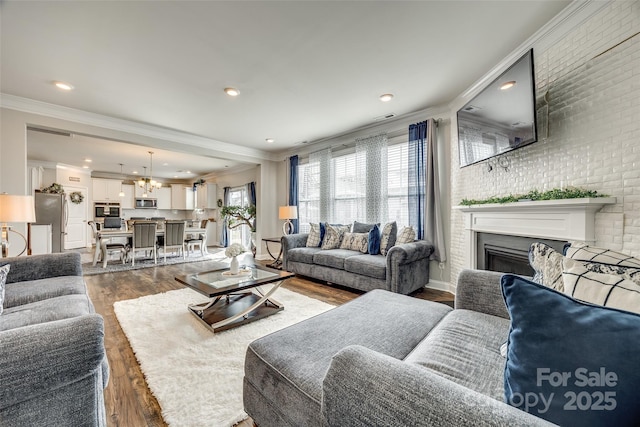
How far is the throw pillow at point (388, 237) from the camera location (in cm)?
364

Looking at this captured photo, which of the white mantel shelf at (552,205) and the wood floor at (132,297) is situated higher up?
A: the white mantel shelf at (552,205)

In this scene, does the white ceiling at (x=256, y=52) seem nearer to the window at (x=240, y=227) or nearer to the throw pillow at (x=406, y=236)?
the throw pillow at (x=406, y=236)

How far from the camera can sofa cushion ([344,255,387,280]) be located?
3161 mm

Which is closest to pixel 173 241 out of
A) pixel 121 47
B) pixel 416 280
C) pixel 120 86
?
pixel 120 86

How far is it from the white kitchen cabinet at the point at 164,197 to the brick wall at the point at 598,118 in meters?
10.4

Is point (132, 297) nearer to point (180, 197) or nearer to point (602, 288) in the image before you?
point (602, 288)

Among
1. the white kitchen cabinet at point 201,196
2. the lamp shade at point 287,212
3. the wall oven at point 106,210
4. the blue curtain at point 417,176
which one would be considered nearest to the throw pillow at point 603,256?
the blue curtain at point 417,176

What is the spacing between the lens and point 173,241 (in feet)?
18.8

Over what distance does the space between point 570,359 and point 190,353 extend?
7.18ft

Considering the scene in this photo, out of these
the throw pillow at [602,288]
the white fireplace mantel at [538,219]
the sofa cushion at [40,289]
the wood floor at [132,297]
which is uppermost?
the white fireplace mantel at [538,219]

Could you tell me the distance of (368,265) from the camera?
3.26 m

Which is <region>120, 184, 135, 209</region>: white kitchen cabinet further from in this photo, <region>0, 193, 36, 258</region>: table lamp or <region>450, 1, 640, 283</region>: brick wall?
<region>450, 1, 640, 283</region>: brick wall

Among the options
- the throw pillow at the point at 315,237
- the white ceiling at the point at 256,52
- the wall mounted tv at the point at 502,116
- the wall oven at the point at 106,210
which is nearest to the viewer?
the white ceiling at the point at 256,52

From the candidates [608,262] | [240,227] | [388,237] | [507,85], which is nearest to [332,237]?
[388,237]
